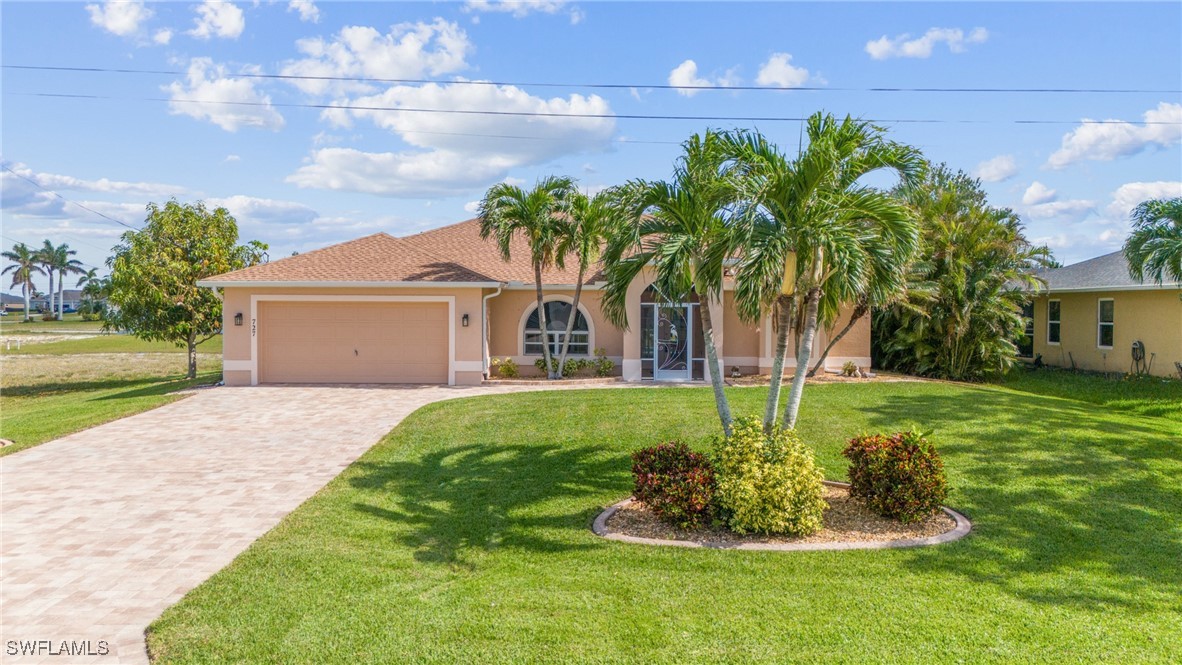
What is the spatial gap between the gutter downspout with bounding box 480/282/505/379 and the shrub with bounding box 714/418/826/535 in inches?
468

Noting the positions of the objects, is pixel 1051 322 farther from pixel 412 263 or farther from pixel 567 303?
pixel 412 263

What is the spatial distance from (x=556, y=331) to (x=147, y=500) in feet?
41.7

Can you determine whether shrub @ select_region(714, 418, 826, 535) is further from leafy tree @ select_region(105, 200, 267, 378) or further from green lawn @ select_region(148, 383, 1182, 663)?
leafy tree @ select_region(105, 200, 267, 378)

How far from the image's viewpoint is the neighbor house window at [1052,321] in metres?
23.9

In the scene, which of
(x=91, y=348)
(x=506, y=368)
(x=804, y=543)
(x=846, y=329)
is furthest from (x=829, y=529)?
(x=91, y=348)

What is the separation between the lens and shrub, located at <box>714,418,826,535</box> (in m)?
6.89

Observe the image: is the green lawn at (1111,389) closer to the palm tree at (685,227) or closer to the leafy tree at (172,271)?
the palm tree at (685,227)

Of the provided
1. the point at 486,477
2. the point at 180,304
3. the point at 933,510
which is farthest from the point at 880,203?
the point at 180,304

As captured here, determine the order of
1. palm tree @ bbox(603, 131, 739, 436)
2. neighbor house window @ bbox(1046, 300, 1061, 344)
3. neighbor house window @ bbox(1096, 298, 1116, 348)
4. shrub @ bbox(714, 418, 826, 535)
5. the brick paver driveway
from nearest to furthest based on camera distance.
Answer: the brick paver driveway
shrub @ bbox(714, 418, 826, 535)
palm tree @ bbox(603, 131, 739, 436)
neighbor house window @ bbox(1096, 298, 1116, 348)
neighbor house window @ bbox(1046, 300, 1061, 344)

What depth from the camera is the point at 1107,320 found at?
21.3 m

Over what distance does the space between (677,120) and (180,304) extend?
53.2 ft

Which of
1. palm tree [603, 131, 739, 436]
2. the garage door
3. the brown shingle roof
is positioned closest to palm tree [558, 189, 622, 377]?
the brown shingle roof

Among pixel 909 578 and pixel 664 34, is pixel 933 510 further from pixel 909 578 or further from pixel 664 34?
pixel 664 34

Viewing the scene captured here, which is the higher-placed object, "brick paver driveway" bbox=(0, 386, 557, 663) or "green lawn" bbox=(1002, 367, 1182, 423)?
"green lawn" bbox=(1002, 367, 1182, 423)
